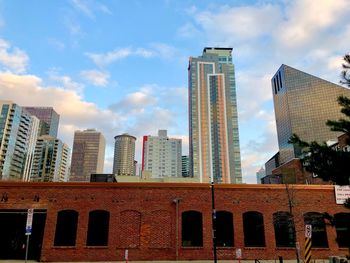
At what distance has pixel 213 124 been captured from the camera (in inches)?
6442

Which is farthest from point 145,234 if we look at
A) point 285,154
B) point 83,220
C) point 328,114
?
point 328,114

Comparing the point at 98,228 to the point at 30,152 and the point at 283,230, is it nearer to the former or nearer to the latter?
the point at 283,230

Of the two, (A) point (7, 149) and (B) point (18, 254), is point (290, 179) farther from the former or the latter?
(A) point (7, 149)

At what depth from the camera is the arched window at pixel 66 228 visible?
937 inches

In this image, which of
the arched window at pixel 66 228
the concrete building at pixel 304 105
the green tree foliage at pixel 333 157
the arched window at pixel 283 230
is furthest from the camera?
the concrete building at pixel 304 105

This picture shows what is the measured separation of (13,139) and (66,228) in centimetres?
15298

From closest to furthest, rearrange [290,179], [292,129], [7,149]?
1. [290,179]
2. [7,149]
3. [292,129]

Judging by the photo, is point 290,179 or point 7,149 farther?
point 7,149

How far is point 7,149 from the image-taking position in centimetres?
15300

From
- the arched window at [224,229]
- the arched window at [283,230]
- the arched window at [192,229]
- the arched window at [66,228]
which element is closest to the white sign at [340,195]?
the arched window at [283,230]

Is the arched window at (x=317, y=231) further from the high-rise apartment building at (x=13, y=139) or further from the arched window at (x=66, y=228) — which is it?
the high-rise apartment building at (x=13, y=139)

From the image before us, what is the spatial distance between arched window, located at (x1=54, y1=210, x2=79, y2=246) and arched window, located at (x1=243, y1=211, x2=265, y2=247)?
45.5ft

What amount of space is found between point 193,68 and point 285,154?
70744mm

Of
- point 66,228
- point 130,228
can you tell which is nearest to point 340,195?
point 130,228
